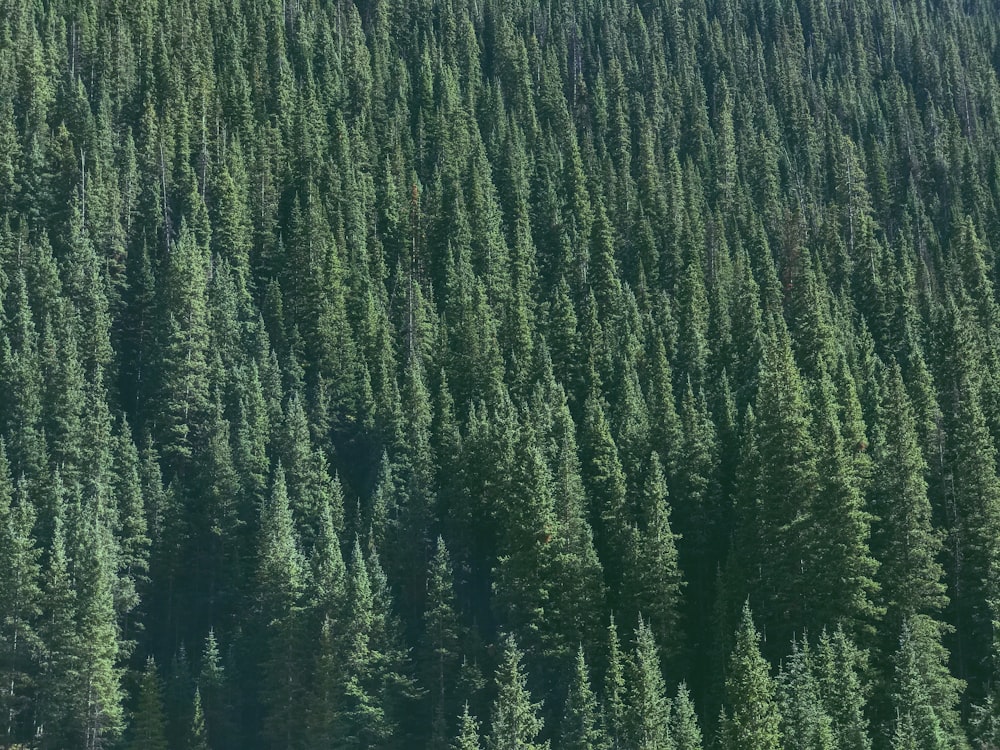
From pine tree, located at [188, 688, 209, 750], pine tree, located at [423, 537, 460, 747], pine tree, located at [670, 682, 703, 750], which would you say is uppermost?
pine tree, located at [423, 537, 460, 747]

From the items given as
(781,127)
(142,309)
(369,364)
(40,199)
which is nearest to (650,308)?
(369,364)

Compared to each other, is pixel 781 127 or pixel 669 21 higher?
pixel 669 21

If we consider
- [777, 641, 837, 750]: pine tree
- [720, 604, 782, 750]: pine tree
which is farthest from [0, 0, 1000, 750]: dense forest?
[777, 641, 837, 750]: pine tree

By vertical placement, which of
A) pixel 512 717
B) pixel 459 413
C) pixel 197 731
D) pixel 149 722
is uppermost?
pixel 459 413

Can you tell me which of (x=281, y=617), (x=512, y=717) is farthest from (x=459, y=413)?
(x=512, y=717)

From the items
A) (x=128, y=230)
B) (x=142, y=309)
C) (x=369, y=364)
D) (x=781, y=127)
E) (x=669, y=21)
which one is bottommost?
(x=369, y=364)

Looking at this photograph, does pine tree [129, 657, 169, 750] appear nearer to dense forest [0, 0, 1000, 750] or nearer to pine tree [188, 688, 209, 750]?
dense forest [0, 0, 1000, 750]

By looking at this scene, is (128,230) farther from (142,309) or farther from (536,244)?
(536,244)

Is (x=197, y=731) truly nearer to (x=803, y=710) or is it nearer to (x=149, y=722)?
(x=149, y=722)

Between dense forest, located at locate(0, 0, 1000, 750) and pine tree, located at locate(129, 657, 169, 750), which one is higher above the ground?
dense forest, located at locate(0, 0, 1000, 750)
